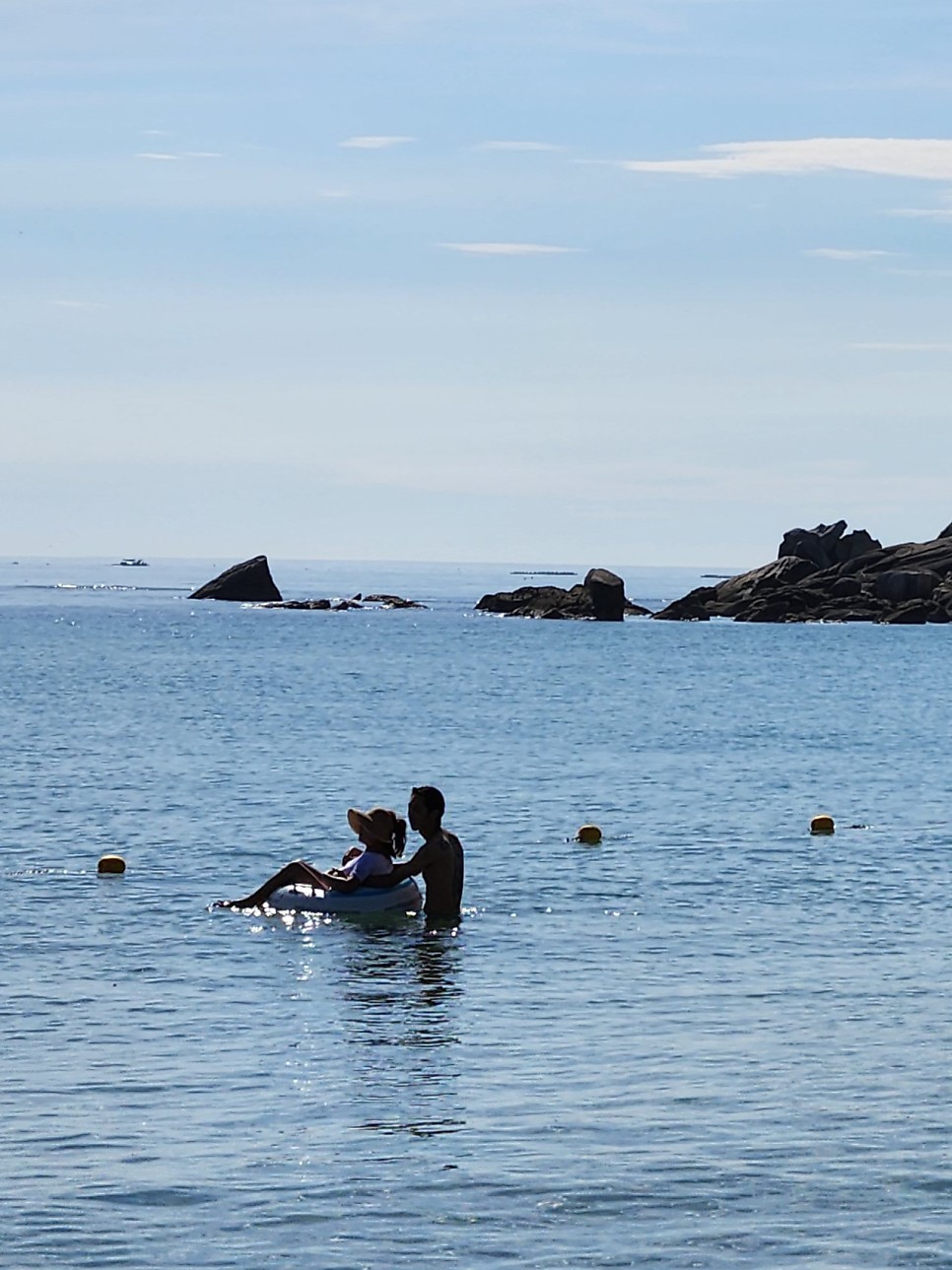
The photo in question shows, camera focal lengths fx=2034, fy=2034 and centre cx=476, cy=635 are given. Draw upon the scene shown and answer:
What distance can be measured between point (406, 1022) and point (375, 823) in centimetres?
606

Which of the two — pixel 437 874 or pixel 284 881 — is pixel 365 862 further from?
pixel 284 881

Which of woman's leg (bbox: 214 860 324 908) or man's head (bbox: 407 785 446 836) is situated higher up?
man's head (bbox: 407 785 446 836)

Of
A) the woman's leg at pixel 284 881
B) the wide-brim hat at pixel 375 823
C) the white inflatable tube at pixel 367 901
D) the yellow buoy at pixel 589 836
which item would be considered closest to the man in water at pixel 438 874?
the white inflatable tube at pixel 367 901

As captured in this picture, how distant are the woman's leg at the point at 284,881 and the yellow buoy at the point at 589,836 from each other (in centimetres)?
1017

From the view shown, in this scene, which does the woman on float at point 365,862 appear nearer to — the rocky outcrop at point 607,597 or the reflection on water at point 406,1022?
the reflection on water at point 406,1022

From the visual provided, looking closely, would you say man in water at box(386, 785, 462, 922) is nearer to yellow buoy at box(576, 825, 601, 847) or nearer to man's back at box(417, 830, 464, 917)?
man's back at box(417, 830, 464, 917)

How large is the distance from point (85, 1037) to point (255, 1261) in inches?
270

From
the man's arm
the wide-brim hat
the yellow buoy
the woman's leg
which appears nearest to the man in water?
the man's arm

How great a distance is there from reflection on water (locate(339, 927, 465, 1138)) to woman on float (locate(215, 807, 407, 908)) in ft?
2.76

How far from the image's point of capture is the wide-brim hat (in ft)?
86.8

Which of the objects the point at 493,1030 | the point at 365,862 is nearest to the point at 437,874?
the point at 365,862

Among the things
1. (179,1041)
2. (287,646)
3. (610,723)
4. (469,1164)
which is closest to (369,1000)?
(179,1041)

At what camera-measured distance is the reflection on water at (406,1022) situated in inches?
667

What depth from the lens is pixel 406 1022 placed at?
20672 millimetres
